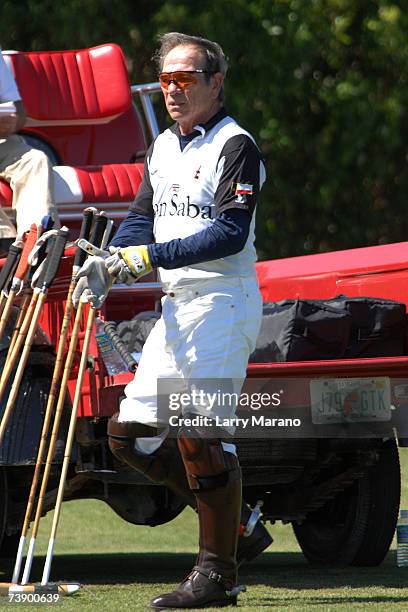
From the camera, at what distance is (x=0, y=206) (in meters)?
7.27

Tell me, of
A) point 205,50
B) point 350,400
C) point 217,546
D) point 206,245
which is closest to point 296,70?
point 350,400

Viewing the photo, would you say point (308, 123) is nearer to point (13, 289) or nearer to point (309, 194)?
point (309, 194)

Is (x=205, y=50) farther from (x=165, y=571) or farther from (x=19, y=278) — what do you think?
(x=165, y=571)

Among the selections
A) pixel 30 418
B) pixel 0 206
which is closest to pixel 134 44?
pixel 0 206

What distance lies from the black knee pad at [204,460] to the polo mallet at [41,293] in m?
0.77

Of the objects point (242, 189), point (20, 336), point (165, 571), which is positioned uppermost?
point (242, 189)

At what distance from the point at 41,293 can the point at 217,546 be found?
118 centimetres

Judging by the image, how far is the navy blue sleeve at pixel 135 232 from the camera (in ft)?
19.3

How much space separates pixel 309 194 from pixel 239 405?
1157 centimetres

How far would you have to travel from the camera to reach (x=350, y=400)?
6523mm

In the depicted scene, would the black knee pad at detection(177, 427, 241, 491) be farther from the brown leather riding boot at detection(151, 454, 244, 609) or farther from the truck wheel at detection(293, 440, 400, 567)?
the truck wheel at detection(293, 440, 400, 567)

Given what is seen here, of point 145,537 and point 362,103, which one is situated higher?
point 362,103

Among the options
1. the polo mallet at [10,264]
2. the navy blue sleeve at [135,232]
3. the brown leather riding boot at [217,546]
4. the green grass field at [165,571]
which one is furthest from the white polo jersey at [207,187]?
the green grass field at [165,571]

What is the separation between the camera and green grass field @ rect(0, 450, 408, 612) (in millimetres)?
5918
